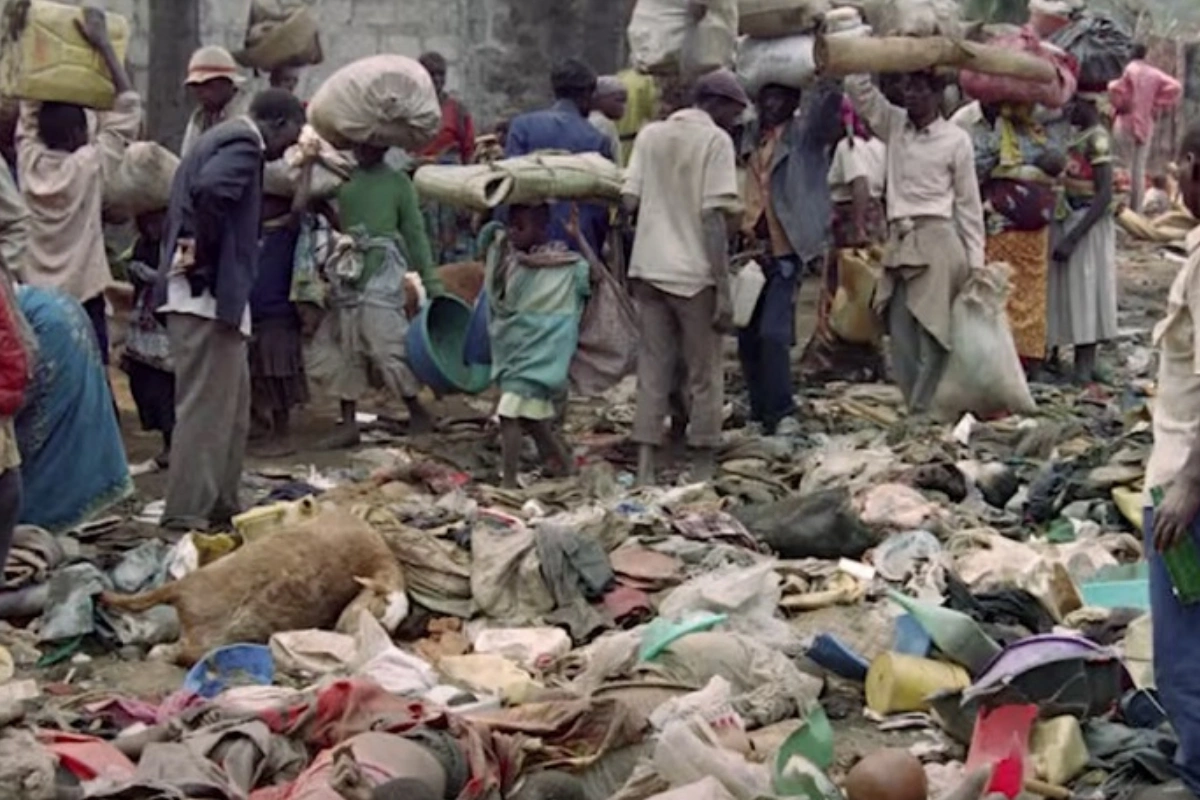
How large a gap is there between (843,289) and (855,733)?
5.93m

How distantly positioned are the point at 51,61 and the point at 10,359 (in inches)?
119

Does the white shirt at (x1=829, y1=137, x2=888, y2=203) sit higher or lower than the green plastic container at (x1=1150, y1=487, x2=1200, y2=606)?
higher

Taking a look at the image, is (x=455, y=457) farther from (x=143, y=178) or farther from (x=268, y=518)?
(x=268, y=518)

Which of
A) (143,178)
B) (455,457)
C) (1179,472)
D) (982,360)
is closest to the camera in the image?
(1179,472)

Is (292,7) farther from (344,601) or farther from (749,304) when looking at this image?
(344,601)

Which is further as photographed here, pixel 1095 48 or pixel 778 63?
pixel 1095 48

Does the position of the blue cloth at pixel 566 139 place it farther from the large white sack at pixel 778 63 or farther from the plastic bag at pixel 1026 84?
the plastic bag at pixel 1026 84

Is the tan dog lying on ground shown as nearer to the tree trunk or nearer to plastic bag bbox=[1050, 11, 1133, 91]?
plastic bag bbox=[1050, 11, 1133, 91]

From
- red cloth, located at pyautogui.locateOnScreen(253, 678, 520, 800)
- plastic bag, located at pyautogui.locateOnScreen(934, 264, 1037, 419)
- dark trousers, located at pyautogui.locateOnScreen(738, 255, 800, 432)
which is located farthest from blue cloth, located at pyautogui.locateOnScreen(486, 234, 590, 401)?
red cloth, located at pyautogui.locateOnScreen(253, 678, 520, 800)

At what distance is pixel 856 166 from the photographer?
11047 mm

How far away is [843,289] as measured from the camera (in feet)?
38.7

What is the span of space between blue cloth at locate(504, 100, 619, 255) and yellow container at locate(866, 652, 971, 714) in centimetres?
437

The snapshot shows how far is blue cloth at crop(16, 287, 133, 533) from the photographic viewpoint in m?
7.70

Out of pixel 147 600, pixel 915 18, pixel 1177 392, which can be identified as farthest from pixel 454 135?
pixel 1177 392
